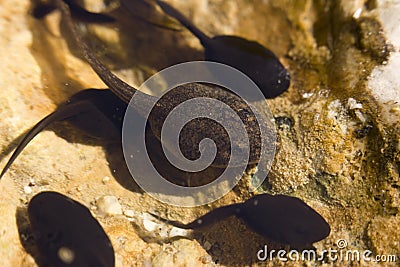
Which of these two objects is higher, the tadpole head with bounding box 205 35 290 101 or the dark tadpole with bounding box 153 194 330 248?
the tadpole head with bounding box 205 35 290 101

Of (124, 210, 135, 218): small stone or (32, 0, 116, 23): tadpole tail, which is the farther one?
(32, 0, 116, 23): tadpole tail

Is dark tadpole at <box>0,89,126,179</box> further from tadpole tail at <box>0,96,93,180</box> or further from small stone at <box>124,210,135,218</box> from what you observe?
small stone at <box>124,210,135,218</box>

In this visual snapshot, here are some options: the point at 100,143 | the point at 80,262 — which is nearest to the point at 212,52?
the point at 100,143

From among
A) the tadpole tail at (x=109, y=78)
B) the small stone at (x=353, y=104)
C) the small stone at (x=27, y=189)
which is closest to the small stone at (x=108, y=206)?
the small stone at (x=27, y=189)

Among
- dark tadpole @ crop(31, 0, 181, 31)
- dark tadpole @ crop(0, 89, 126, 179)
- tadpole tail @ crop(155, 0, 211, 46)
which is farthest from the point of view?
tadpole tail @ crop(155, 0, 211, 46)

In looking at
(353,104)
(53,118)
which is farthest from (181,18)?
(353,104)

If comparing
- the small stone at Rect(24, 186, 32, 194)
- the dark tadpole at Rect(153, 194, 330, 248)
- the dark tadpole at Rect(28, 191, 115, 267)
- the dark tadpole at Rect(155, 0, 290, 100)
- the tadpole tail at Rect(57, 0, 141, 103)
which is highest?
the dark tadpole at Rect(155, 0, 290, 100)

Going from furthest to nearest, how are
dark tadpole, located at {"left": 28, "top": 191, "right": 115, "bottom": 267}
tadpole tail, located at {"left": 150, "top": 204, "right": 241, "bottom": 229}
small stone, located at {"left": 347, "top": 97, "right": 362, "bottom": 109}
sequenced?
tadpole tail, located at {"left": 150, "top": 204, "right": 241, "bottom": 229} → small stone, located at {"left": 347, "top": 97, "right": 362, "bottom": 109} → dark tadpole, located at {"left": 28, "top": 191, "right": 115, "bottom": 267}

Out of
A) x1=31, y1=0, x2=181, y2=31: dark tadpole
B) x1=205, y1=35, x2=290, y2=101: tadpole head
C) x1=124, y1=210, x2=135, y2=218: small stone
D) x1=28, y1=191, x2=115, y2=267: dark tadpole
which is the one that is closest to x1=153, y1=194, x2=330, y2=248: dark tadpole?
x1=124, y1=210, x2=135, y2=218: small stone
